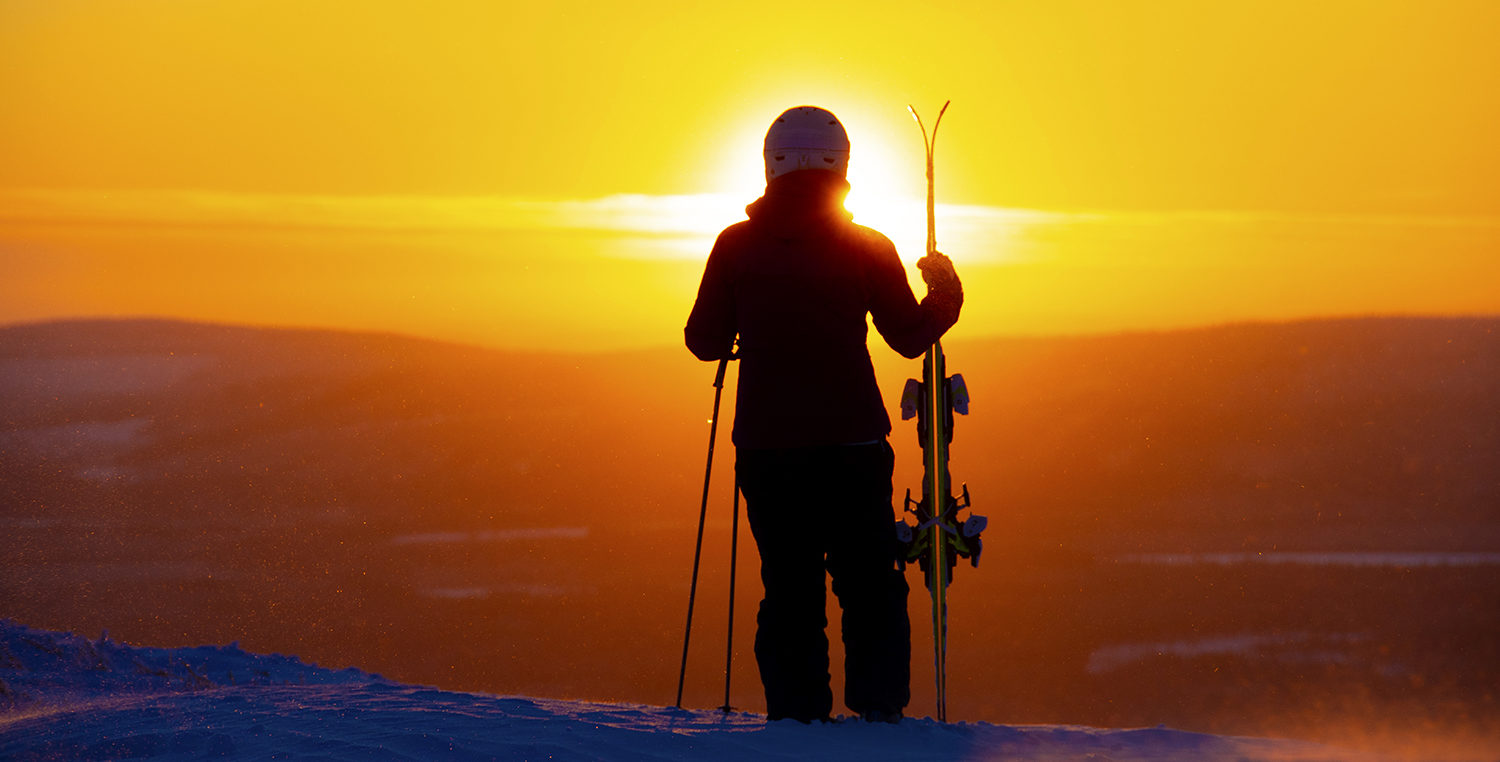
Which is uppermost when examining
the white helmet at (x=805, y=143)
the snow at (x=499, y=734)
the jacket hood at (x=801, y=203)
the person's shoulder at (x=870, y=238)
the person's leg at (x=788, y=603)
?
the white helmet at (x=805, y=143)

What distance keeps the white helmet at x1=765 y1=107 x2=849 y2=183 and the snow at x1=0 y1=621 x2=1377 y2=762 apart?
1.93m

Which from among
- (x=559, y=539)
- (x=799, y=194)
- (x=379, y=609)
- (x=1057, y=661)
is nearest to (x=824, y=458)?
(x=799, y=194)

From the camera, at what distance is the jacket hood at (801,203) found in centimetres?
474

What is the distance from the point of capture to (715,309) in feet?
16.0

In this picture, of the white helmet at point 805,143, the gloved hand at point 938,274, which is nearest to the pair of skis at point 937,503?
the gloved hand at point 938,274

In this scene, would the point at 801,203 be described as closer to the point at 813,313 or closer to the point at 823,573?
the point at 813,313

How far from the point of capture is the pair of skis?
202 inches

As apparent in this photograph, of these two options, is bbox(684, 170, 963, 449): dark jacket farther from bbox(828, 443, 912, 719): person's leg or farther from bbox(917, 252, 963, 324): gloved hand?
bbox(828, 443, 912, 719): person's leg

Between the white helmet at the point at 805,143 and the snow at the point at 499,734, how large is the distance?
6.32 feet

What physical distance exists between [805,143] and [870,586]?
155 centimetres

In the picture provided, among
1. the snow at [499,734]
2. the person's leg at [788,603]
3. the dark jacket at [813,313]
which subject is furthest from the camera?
the person's leg at [788,603]

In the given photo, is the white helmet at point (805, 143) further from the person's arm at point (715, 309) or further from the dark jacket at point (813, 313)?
the person's arm at point (715, 309)

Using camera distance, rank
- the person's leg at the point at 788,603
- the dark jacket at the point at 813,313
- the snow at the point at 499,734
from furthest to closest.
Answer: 1. the person's leg at the point at 788,603
2. the dark jacket at the point at 813,313
3. the snow at the point at 499,734

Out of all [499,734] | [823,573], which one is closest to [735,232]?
[823,573]
